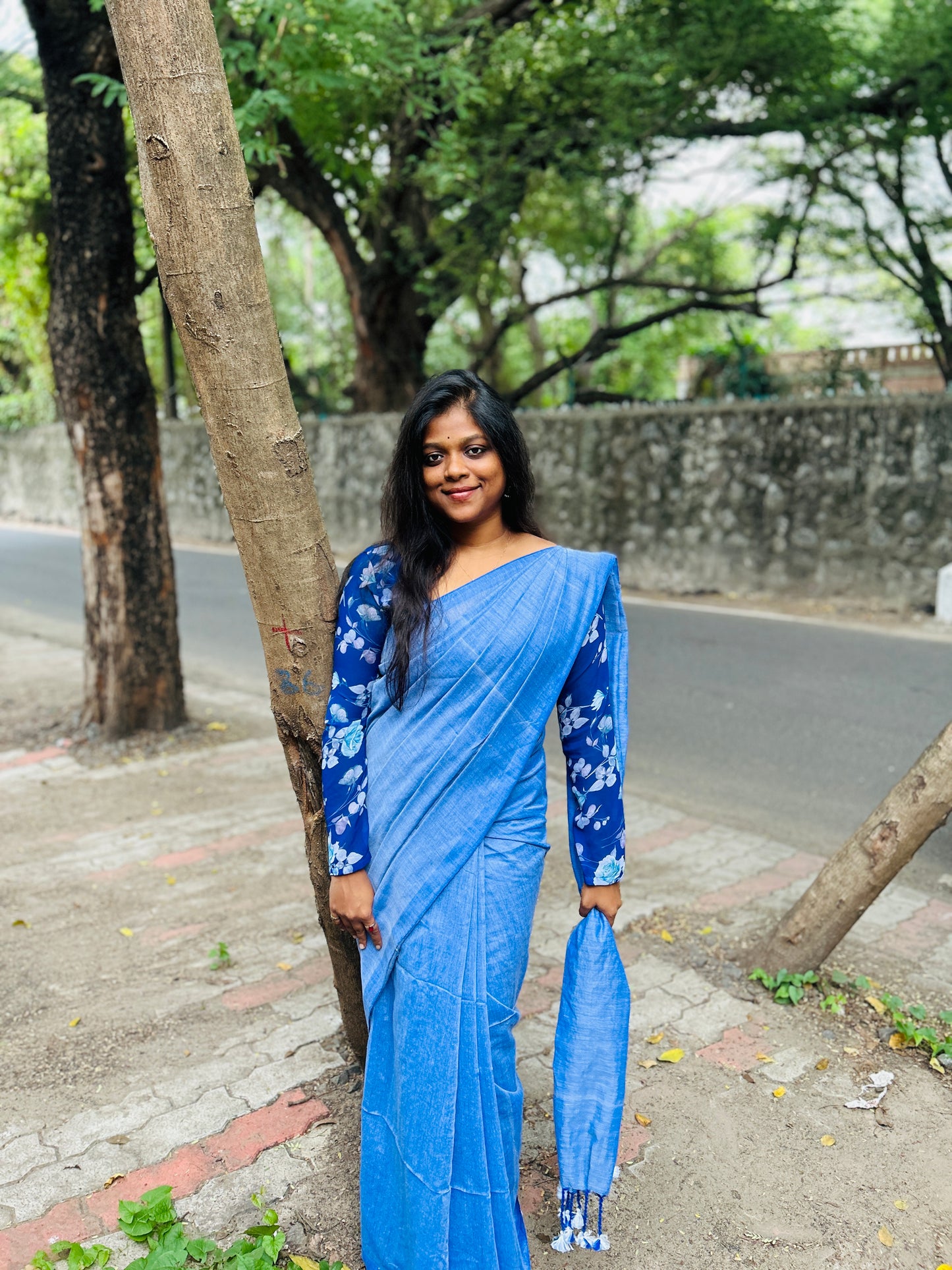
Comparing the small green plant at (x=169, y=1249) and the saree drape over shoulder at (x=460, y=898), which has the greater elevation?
the saree drape over shoulder at (x=460, y=898)

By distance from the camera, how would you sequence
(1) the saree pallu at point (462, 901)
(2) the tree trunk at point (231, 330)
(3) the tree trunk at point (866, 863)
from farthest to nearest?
1. (3) the tree trunk at point (866, 863)
2. (2) the tree trunk at point (231, 330)
3. (1) the saree pallu at point (462, 901)

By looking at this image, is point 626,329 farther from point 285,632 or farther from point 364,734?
point 364,734

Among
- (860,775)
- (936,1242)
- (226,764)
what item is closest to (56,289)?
(226,764)

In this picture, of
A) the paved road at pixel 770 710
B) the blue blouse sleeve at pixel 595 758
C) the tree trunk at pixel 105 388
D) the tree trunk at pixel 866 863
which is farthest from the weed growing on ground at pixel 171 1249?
the tree trunk at pixel 105 388

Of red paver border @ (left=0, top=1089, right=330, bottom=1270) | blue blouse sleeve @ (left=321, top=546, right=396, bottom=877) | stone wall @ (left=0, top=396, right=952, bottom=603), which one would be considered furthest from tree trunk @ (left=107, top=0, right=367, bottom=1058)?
stone wall @ (left=0, top=396, right=952, bottom=603)

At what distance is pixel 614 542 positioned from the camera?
1236 cm

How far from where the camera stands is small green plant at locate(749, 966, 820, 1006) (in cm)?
334

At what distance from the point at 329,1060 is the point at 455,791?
1369 millimetres

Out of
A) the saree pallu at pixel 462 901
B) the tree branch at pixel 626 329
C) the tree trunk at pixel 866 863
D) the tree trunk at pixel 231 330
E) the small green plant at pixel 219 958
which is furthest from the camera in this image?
the tree branch at pixel 626 329

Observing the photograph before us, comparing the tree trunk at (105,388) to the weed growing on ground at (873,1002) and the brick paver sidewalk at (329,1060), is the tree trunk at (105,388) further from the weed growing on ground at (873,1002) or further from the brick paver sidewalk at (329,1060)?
the weed growing on ground at (873,1002)

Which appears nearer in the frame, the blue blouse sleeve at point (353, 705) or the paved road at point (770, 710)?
the blue blouse sleeve at point (353, 705)

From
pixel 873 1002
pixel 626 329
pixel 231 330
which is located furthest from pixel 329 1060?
pixel 626 329

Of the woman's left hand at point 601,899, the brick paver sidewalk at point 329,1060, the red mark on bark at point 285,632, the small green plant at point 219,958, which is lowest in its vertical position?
the brick paver sidewalk at point 329,1060

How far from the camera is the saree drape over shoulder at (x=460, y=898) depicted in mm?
2080
